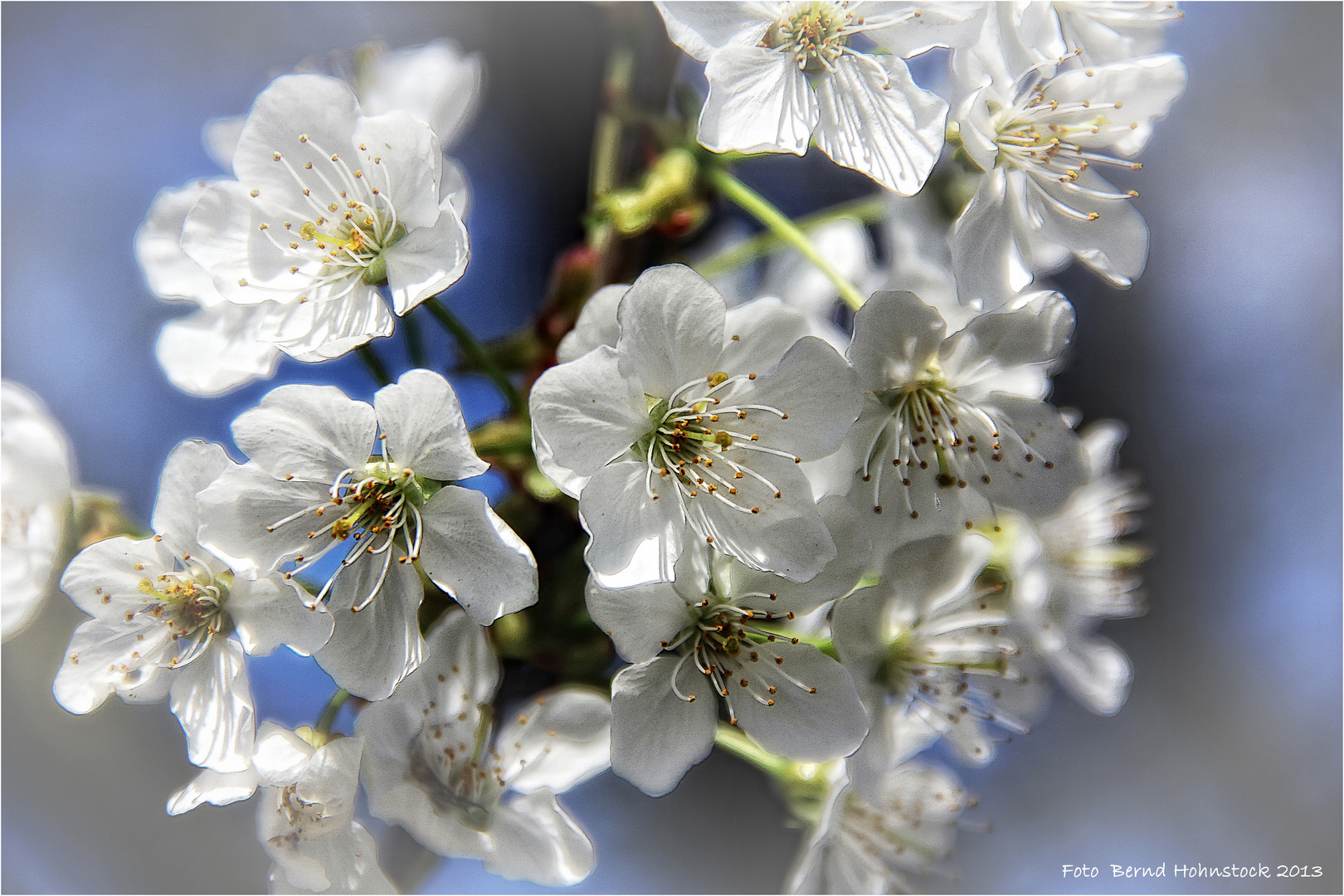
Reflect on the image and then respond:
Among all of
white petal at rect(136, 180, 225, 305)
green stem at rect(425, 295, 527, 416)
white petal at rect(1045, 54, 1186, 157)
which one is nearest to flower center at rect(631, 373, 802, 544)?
green stem at rect(425, 295, 527, 416)

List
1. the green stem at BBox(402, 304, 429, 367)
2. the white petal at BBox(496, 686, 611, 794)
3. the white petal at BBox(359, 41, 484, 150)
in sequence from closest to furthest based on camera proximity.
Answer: the white petal at BBox(496, 686, 611, 794), the green stem at BBox(402, 304, 429, 367), the white petal at BBox(359, 41, 484, 150)

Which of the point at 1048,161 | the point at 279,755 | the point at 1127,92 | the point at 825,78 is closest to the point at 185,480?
the point at 279,755

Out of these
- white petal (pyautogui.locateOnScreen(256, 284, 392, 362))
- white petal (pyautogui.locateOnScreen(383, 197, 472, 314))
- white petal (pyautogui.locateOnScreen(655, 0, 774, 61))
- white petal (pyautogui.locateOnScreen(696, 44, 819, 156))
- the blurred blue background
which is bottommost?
the blurred blue background

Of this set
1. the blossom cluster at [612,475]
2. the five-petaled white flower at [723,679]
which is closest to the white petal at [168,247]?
the blossom cluster at [612,475]

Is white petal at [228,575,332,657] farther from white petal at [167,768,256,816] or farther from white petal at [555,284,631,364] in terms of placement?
white petal at [555,284,631,364]

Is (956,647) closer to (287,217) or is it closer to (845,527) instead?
(845,527)

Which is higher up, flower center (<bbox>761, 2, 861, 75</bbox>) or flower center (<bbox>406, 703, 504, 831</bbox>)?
flower center (<bbox>761, 2, 861, 75</bbox>)
